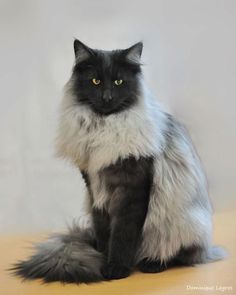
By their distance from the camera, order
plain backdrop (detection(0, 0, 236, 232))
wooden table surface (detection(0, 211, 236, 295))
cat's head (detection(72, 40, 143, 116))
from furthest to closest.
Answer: plain backdrop (detection(0, 0, 236, 232)), cat's head (detection(72, 40, 143, 116)), wooden table surface (detection(0, 211, 236, 295))

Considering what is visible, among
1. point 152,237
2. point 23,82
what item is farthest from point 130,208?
point 23,82

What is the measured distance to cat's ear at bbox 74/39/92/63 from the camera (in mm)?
1638

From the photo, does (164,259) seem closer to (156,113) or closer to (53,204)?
(156,113)

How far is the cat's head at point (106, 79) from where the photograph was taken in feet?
5.27

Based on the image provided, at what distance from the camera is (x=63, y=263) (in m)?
1.60

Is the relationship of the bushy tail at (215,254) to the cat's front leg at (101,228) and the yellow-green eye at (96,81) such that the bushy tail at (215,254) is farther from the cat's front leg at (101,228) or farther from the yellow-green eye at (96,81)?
the yellow-green eye at (96,81)

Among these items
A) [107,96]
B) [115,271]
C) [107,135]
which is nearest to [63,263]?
[115,271]

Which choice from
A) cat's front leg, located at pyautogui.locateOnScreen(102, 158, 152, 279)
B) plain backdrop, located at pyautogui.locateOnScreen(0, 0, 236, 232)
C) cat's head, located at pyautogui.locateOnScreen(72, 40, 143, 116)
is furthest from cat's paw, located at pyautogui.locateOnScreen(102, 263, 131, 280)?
plain backdrop, located at pyautogui.locateOnScreen(0, 0, 236, 232)

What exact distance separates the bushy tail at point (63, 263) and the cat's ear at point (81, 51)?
1.98 ft

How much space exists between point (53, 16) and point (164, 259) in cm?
127

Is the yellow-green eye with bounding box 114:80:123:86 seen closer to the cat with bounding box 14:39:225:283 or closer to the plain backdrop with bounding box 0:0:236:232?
the cat with bounding box 14:39:225:283

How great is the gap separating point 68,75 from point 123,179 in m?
0.94

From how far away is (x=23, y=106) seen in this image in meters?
2.38

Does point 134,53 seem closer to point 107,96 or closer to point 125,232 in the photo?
point 107,96
